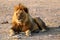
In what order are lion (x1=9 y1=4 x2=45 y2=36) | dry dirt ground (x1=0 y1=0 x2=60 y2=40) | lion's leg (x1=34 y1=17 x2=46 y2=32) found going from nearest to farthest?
lion (x1=9 y1=4 x2=45 y2=36)
dry dirt ground (x1=0 y1=0 x2=60 y2=40)
lion's leg (x1=34 y1=17 x2=46 y2=32)

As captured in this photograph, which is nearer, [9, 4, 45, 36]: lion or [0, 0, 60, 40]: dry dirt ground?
[9, 4, 45, 36]: lion

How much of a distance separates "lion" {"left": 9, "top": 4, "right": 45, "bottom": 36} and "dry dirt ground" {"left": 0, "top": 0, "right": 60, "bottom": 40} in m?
0.20

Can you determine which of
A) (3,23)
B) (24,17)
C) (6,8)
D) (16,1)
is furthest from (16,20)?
(16,1)

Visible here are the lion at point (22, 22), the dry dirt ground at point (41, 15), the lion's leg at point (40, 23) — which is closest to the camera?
the lion at point (22, 22)

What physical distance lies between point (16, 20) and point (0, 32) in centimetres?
85

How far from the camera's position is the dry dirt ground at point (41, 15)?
29.5ft

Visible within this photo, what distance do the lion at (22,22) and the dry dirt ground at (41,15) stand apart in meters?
0.20

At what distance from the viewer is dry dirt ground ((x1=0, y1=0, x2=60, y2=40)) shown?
899 cm

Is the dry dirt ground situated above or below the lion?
below

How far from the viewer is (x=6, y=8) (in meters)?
13.8

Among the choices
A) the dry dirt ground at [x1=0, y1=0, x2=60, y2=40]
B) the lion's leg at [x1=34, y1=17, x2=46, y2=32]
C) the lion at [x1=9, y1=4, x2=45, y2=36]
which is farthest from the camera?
the lion's leg at [x1=34, y1=17, x2=46, y2=32]

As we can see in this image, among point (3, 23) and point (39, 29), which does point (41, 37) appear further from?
point (3, 23)

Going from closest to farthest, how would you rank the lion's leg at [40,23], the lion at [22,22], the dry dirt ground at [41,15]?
1. the lion at [22,22]
2. the dry dirt ground at [41,15]
3. the lion's leg at [40,23]

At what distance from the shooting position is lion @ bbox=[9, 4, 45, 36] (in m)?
8.84
